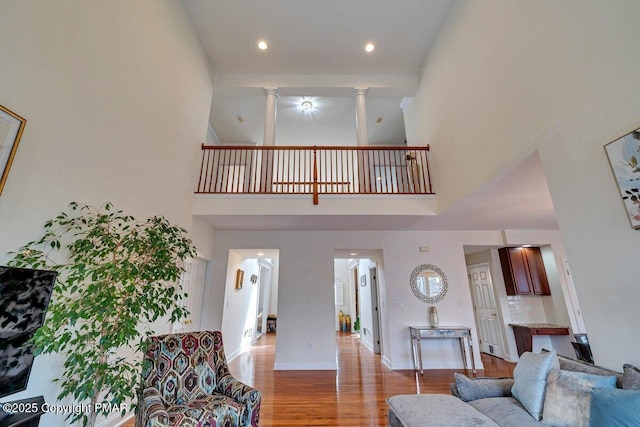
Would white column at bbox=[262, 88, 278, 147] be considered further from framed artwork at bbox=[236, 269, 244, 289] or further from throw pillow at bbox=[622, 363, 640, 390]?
throw pillow at bbox=[622, 363, 640, 390]

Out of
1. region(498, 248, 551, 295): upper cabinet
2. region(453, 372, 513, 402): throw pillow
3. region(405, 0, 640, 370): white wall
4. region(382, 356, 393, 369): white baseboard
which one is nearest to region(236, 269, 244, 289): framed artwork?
region(382, 356, 393, 369): white baseboard

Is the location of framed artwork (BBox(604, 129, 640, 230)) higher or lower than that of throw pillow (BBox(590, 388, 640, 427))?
higher

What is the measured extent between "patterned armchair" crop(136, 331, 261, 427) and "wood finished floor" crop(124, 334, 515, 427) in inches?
36.2

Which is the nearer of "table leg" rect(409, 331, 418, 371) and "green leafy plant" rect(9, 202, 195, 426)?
"green leafy plant" rect(9, 202, 195, 426)

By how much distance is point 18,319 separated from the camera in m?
1.65

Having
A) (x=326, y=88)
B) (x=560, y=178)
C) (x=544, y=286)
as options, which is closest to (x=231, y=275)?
(x=326, y=88)

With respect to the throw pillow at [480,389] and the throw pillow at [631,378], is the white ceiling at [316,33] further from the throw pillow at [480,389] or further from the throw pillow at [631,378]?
the throw pillow at [480,389]

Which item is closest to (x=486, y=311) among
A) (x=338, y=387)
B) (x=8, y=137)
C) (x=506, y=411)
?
(x=338, y=387)

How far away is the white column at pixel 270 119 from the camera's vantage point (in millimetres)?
5219

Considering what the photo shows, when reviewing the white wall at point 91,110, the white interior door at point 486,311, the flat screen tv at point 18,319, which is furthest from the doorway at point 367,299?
the flat screen tv at point 18,319

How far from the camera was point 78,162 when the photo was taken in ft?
7.41

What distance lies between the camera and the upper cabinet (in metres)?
5.28

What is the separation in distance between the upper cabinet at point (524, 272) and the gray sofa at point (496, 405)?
3816 millimetres

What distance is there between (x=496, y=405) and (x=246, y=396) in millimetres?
2024
